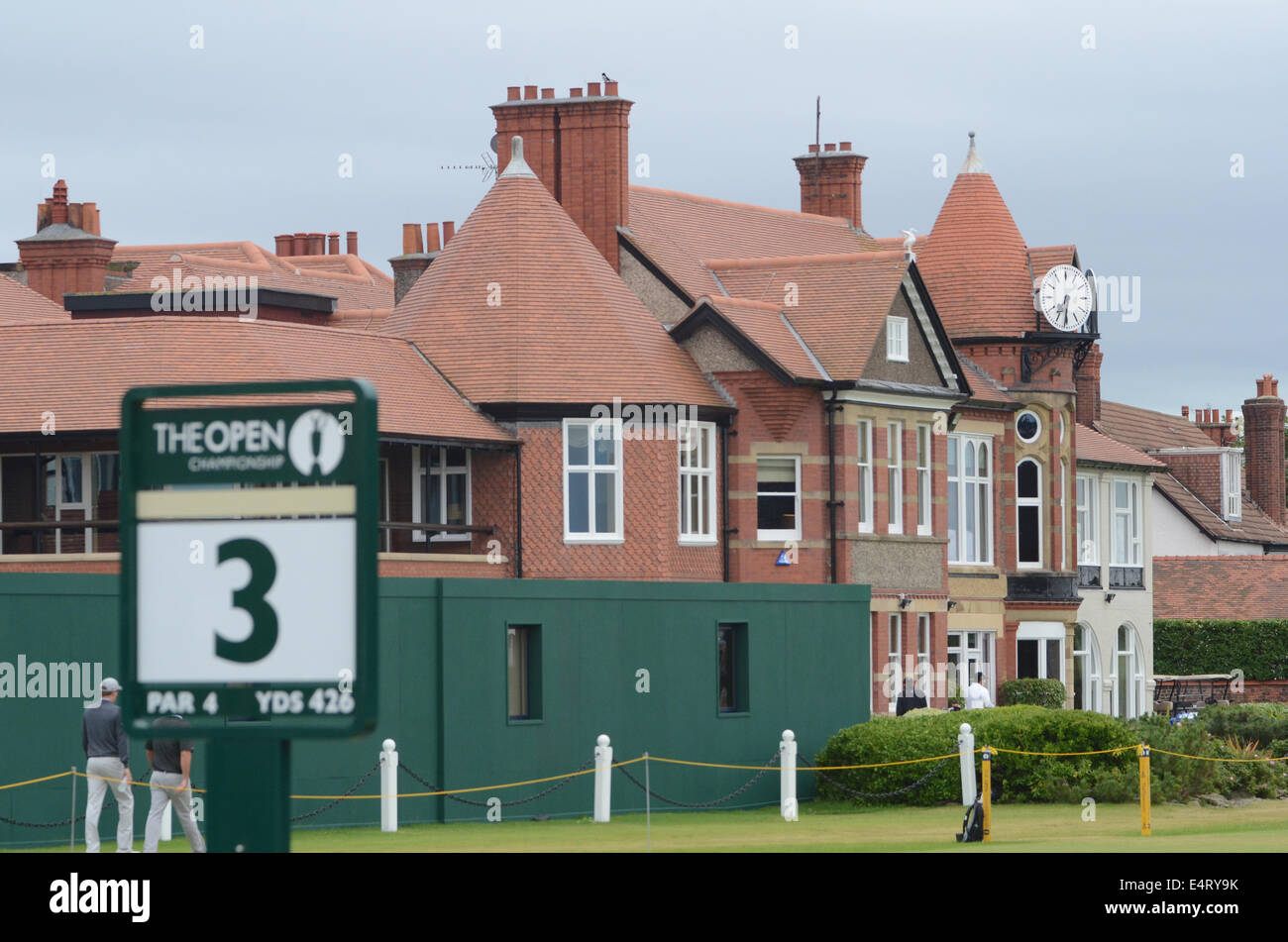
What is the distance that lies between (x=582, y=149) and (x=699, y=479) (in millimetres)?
6821

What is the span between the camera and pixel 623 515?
34406mm

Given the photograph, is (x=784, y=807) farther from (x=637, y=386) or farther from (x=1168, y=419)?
(x=1168, y=419)

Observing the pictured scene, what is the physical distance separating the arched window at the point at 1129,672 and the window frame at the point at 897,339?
15157mm

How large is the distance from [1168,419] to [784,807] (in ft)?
144

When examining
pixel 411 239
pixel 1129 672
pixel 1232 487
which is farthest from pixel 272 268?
pixel 1232 487

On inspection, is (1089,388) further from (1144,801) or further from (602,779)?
(1144,801)

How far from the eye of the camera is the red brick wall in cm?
3394

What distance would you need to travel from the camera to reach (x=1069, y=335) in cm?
4388

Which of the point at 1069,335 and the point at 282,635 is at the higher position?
the point at 1069,335

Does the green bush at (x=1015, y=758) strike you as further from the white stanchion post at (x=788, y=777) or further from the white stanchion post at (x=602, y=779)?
the white stanchion post at (x=602, y=779)

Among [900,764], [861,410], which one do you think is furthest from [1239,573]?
[900,764]

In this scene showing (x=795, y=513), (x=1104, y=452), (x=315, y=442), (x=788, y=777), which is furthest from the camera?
(x=1104, y=452)

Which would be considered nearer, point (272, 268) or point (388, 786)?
point (388, 786)

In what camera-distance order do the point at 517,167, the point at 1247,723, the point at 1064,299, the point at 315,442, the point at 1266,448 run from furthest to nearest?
the point at 1266,448
the point at 1064,299
the point at 517,167
the point at 1247,723
the point at 315,442
